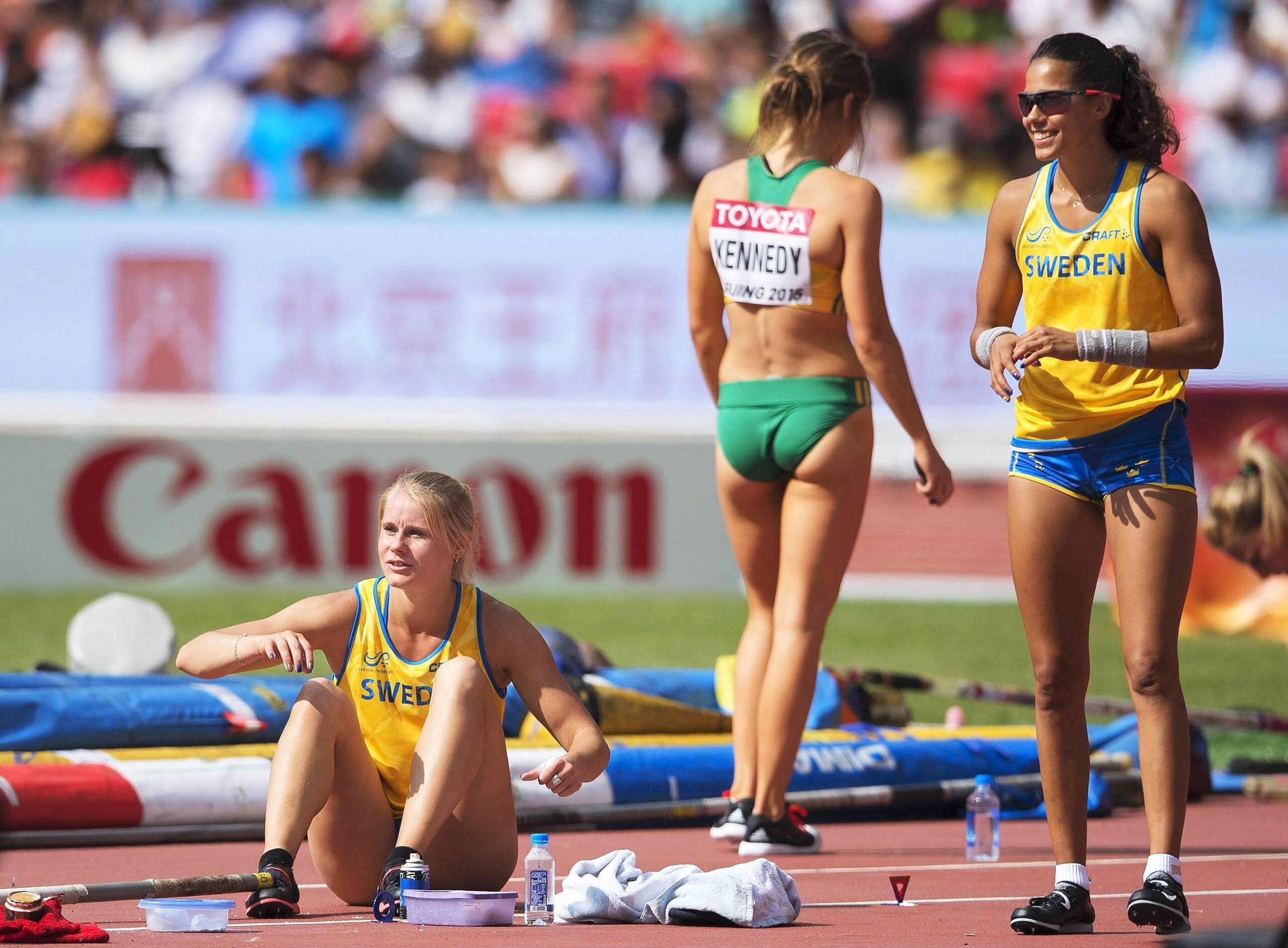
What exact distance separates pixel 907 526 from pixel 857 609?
1.12 meters

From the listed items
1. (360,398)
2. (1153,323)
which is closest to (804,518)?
(1153,323)

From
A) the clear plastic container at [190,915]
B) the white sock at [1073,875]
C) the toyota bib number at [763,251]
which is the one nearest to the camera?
the clear plastic container at [190,915]

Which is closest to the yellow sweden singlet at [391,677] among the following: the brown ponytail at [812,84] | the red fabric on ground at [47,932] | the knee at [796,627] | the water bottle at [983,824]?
the red fabric on ground at [47,932]

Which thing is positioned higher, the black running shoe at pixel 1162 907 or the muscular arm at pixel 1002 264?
the muscular arm at pixel 1002 264

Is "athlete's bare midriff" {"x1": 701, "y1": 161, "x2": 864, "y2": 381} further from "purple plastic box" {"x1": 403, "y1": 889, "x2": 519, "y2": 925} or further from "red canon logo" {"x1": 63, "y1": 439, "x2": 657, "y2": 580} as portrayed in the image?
"red canon logo" {"x1": 63, "y1": 439, "x2": 657, "y2": 580}

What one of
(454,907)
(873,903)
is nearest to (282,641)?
(454,907)

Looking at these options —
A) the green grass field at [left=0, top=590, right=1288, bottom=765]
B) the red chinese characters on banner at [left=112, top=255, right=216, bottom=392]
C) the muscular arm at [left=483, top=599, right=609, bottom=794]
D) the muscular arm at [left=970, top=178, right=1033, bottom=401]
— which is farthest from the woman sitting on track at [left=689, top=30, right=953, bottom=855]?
the red chinese characters on banner at [left=112, top=255, right=216, bottom=392]

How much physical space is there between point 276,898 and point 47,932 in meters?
0.53

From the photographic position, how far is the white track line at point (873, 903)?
4.15 m

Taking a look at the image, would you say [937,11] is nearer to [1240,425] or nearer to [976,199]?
[976,199]

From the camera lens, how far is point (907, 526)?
15.2 metres

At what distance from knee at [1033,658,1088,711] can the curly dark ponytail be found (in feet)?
3.74

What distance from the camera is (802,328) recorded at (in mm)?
5871

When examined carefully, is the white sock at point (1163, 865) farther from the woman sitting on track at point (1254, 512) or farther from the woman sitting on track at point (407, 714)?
the woman sitting on track at point (1254, 512)
